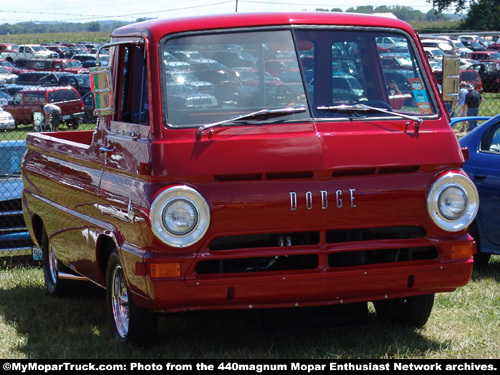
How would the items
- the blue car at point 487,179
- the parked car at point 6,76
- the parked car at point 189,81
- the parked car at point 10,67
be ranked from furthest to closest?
the parked car at point 10,67
the parked car at point 6,76
the blue car at point 487,179
the parked car at point 189,81

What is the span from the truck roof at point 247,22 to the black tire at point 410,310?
1889mm

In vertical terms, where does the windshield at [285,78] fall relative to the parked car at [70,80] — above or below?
above

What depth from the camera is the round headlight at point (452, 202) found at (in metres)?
5.44

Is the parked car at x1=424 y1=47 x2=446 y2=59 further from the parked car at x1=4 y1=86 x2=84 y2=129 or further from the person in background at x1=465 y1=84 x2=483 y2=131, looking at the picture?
the parked car at x1=4 y1=86 x2=84 y2=129

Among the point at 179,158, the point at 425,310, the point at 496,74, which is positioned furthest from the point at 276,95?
the point at 496,74

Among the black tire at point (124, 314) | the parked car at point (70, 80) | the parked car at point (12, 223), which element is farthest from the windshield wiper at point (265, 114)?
the parked car at point (70, 80)

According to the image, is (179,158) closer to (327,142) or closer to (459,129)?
(327,142)

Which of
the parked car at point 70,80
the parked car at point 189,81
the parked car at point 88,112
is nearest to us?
the parked car at point 189,81

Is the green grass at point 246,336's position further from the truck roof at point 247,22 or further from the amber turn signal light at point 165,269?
the truck roof at point 247,22

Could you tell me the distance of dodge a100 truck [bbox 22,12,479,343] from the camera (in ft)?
17.0

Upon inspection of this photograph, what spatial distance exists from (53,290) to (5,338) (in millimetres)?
1580

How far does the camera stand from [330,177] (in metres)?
5.33

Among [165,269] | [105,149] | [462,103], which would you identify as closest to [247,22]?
[105,149]
